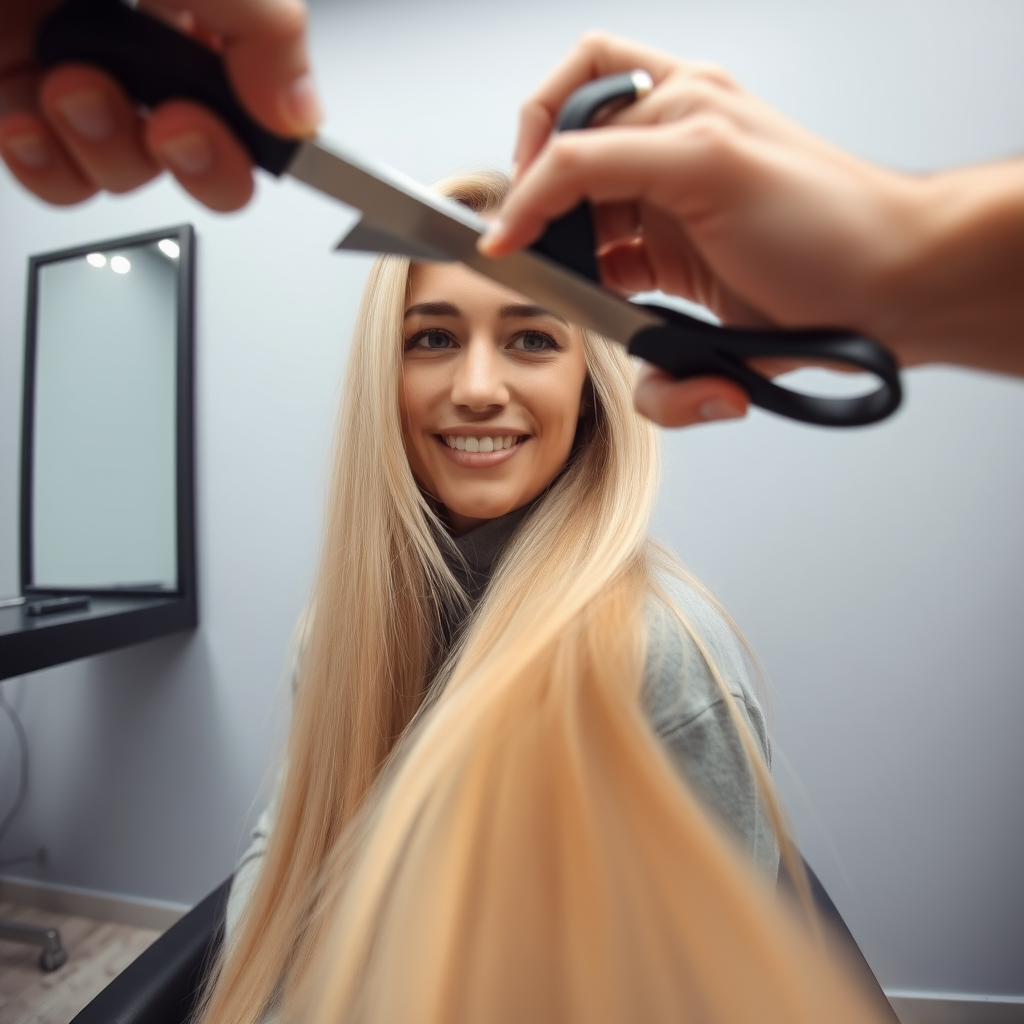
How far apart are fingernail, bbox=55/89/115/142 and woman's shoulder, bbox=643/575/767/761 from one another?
429 millimetres

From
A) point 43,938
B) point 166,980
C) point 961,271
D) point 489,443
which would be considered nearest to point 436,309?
point 489,443

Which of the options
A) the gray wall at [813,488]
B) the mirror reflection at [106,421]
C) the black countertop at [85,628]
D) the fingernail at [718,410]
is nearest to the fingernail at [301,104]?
the fingernail at [718,410]

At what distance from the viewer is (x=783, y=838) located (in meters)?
0.42

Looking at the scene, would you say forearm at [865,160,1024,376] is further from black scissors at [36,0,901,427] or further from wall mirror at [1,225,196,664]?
wall mirror at [1,225,196,664]

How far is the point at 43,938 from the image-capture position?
124cm

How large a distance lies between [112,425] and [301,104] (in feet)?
4.32

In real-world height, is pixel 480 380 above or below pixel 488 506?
above

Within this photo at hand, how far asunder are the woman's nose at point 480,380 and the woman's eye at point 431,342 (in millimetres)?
46

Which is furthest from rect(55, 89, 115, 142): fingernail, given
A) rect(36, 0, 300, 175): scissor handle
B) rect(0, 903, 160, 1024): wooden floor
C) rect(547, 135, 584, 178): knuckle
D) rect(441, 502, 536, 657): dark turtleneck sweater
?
rect(0, 903, 160, 1024): wooden floor

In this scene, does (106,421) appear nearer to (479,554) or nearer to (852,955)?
(479,554)

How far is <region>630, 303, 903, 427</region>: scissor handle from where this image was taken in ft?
0.88

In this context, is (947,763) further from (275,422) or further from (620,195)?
(275,422)

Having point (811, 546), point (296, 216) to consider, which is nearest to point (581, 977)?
point (811, 546)

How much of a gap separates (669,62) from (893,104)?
38.1 inches
